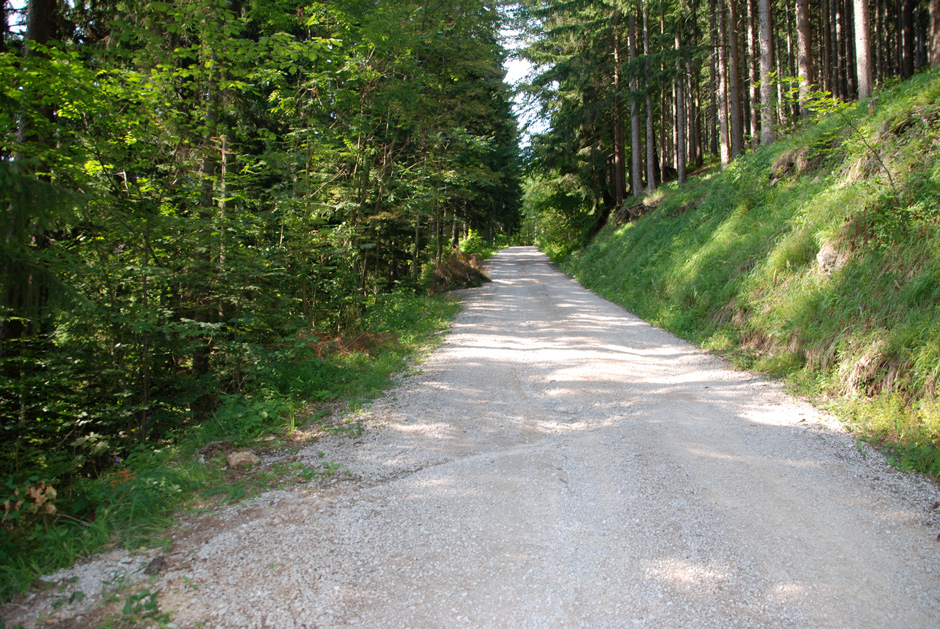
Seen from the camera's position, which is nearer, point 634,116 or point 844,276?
point 844,276

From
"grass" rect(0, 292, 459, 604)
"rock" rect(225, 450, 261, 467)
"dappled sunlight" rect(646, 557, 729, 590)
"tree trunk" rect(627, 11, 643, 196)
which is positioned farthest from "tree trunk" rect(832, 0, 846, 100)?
"rock" rect(225, 450, 261, 467)

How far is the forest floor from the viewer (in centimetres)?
286

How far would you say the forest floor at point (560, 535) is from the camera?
286 centimetres

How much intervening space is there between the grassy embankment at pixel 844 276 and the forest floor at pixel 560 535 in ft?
2.22

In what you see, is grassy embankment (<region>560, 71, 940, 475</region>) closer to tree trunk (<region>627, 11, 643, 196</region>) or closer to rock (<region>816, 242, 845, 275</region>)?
rock (<region>816, 242, 845, 275</region>)

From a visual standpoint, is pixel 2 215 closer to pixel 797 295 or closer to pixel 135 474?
pixel 135 474

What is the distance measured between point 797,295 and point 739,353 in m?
1.18

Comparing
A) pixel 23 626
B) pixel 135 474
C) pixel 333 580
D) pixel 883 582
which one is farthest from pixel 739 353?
pixel 23 626

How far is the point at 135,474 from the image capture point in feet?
14.9

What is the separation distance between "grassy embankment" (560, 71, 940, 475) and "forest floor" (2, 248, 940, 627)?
68cm

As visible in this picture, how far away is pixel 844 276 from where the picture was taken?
7.04m

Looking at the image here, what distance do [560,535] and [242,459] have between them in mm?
3095

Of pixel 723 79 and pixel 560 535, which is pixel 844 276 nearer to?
pixel 560 535

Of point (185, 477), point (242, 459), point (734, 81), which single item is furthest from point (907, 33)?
point (185, 477)
